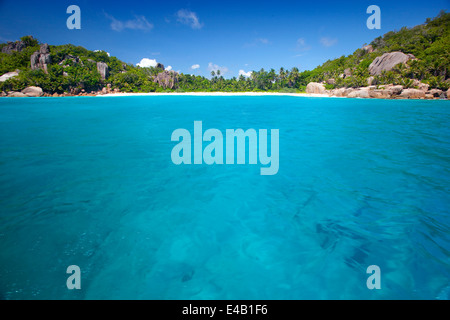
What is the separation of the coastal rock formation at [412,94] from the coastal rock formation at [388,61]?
15.8 meters

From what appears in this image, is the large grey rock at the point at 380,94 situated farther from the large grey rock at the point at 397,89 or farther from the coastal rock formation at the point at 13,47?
the coastal rock formation at the point at 13,47

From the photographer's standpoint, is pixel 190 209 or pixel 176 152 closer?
pixel 190 209

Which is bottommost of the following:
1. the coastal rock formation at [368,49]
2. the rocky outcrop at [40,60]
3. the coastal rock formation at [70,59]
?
the rocky outcrop at [40,60]

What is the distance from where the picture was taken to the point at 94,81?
7675 cm

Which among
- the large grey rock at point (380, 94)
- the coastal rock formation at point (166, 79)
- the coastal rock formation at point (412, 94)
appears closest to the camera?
the coastal rock formation at point (412, 94)

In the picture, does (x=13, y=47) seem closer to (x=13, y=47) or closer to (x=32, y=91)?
(x=13, y=47)

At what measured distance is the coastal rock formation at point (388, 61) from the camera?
61.3m

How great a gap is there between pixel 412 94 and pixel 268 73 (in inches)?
2333

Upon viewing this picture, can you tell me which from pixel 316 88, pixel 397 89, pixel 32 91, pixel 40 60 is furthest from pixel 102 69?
pixel 397 89

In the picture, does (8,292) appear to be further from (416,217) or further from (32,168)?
(416,217)

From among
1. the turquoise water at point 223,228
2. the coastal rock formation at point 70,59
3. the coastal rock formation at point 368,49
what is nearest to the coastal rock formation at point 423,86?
the coastal rock formation at point 368,49

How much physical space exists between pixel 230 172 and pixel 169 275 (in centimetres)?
477

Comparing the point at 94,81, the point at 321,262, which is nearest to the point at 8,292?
the point at 321,262

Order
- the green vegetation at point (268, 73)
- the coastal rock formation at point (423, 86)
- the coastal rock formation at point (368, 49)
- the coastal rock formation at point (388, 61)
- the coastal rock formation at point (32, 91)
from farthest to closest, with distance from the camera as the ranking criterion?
the coastal rock formation at point (368, 49), the coastal rock formation at point (32, 91), the coastal rock formation at point (388, 61), the green vegetation at point (268, 73), the coastal rock formation at point (423, 86)
